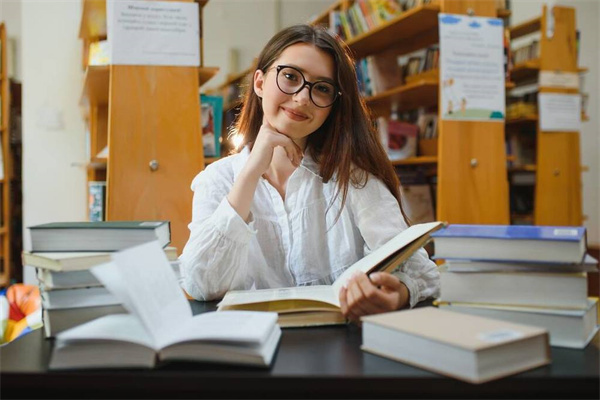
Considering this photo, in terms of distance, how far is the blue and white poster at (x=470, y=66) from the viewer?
2.47 meters

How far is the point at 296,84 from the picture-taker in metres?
1.22

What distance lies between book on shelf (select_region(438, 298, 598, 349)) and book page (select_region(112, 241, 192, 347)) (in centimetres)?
38

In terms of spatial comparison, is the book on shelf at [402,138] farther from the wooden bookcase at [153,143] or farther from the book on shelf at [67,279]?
the book on shelf at [67,279]

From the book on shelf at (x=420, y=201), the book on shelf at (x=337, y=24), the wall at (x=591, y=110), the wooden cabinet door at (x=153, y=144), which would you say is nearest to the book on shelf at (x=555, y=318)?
the wooden cabinet door at (x=153, y=144)

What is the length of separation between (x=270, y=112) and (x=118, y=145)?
0.89 metres

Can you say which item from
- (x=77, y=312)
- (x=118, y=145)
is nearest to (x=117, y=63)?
(x=118, y=145)

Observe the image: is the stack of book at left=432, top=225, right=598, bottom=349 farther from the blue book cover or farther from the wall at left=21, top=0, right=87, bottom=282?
the wall at left=21, top=0, right=87, bottom=282

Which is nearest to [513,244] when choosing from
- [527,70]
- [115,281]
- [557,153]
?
[115,281]

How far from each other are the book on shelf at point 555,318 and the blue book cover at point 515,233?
92mm

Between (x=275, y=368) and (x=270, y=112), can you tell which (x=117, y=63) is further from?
(x=275, y=368)

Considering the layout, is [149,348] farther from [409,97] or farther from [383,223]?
[409,97]

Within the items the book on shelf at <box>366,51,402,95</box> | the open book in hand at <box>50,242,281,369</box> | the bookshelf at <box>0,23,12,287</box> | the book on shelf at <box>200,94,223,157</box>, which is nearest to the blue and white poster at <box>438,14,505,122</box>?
the book on shelf at <box>366,51,402,95</box>

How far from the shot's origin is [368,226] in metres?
1.19

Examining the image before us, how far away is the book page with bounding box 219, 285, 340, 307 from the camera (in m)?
0.82
